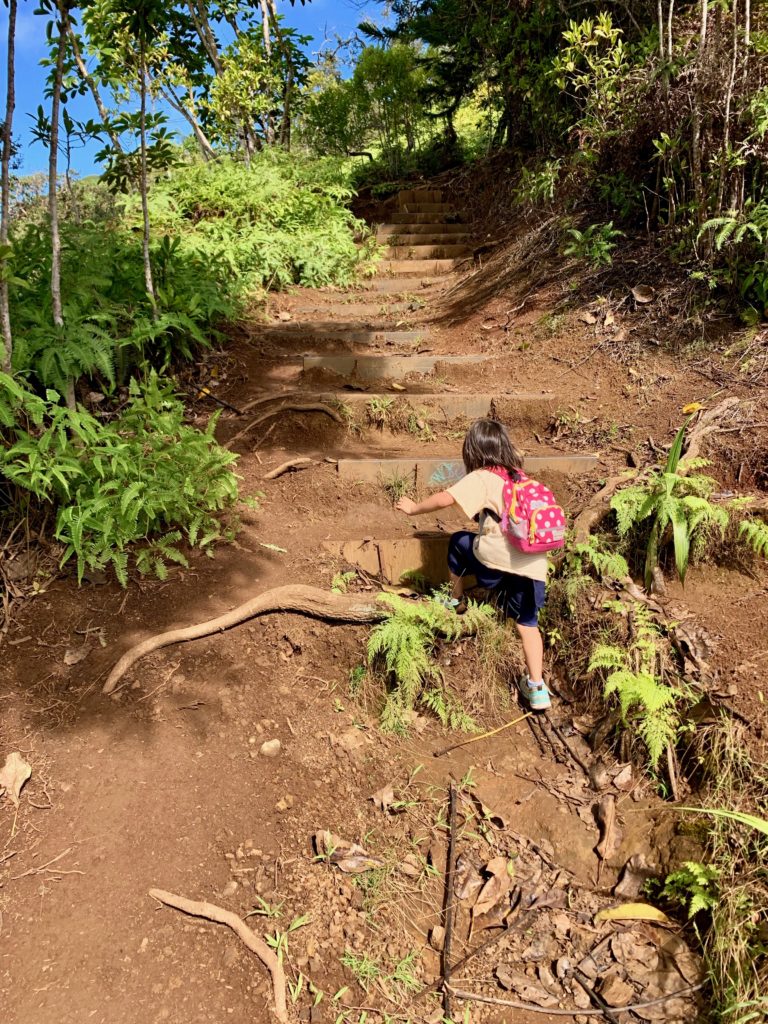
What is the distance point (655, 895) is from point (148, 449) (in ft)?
12.1

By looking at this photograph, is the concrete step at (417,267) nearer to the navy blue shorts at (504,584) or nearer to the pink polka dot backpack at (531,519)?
the navy blue shorts at (504,584)

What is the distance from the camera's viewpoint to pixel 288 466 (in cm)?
486

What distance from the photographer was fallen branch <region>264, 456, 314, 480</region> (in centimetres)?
479

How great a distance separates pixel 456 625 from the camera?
3.47 meters

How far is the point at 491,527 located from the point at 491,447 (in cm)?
44

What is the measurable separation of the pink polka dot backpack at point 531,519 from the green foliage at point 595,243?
14.4 feet

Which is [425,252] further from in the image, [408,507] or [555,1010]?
[555,1010]

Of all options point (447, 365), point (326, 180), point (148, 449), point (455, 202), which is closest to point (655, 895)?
point (148, 449)

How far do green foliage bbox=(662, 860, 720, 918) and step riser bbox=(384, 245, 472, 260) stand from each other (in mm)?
9583

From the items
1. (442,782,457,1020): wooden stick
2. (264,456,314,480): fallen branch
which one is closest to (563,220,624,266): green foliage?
(264,456,314,480): fallen branch

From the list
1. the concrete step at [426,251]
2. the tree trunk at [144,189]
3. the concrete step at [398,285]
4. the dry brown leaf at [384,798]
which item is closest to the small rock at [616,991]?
the dry brown leaf at [384,798]

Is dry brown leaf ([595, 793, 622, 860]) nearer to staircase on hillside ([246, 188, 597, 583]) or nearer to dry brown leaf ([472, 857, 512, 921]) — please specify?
dry brown leaf ([472, 857, 512, 921])

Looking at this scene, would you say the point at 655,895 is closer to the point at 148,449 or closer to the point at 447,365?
the point at 148,449

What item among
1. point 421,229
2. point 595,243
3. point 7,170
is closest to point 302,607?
point 7,170
